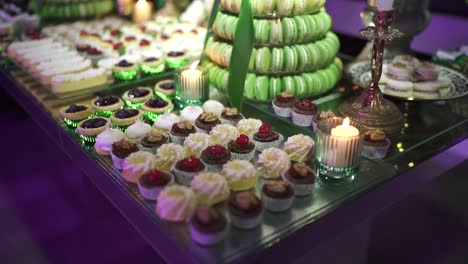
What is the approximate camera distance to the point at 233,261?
99 centimetres

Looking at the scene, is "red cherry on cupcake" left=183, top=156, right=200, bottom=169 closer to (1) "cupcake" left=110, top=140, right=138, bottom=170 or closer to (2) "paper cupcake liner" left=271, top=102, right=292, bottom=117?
(1) "cupcake" left=110, top=140, right=138, bottom=170

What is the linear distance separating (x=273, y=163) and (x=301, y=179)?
11 centimetres

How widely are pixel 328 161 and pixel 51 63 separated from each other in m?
1.38

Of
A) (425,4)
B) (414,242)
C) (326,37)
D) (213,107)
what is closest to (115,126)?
(213,107)

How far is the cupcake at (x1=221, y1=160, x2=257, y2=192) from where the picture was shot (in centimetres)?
120

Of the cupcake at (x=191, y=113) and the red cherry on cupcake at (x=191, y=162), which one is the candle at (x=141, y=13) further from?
the red cherry on cupcake at (x=191, y=162)

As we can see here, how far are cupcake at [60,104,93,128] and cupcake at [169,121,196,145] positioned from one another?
0.37m

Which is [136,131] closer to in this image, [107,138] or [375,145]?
[107,138]

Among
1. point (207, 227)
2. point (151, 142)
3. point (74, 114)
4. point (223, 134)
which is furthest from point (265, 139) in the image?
point (74, 114)

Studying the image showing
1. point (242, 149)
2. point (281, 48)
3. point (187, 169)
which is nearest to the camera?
point (187, 169)

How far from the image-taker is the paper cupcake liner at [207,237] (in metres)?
1.01

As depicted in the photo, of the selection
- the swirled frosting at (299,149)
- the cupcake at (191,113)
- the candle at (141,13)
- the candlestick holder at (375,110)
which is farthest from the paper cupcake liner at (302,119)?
the candle at (141,13)

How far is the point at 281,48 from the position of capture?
5.50 ft

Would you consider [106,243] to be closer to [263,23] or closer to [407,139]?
[263,23]
